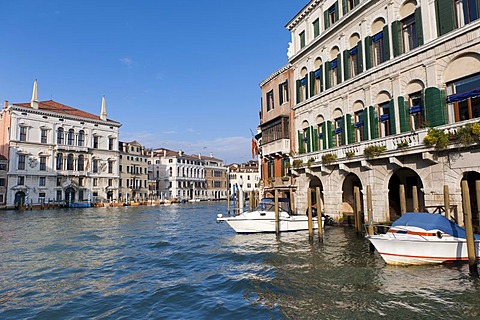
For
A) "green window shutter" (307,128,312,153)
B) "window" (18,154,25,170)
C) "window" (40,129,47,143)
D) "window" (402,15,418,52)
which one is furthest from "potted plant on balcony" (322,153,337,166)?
"window" (40,129,47,143)

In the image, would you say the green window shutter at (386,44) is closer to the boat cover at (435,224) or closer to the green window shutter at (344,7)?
the green window shutter at (344,7)

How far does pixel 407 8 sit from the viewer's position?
14.8 m

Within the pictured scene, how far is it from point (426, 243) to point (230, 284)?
563 centimetres

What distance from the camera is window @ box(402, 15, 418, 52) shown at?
1464 cm

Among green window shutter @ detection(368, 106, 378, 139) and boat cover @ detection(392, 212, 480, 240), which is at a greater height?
green window shutter @ detection(368, 106, 378, 139)

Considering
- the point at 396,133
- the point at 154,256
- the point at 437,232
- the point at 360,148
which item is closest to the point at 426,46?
the point at 396,133

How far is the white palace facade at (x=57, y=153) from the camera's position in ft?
154

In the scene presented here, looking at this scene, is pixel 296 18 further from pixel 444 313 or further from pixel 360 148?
pixel 444 313

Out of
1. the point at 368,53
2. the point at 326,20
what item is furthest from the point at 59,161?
the point at 368,53

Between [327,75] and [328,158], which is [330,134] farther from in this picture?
[327,75]

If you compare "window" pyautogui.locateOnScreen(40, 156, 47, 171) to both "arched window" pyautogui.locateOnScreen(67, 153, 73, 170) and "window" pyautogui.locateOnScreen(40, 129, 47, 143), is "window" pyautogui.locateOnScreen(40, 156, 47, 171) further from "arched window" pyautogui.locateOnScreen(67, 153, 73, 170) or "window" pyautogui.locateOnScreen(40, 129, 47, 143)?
"arched window" pyautogui.locateOnScreen(67, 153, 73, 170)

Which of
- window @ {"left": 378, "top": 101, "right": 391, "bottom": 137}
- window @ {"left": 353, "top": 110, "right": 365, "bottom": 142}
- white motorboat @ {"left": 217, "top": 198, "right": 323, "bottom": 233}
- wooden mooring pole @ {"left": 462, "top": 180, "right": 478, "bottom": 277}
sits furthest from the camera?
window @ {"left": 353, "top": 110, "right": 365, "bottom": 142}

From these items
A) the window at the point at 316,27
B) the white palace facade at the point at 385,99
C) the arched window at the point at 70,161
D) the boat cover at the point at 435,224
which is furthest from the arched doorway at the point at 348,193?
the arched window at the point at 70,161

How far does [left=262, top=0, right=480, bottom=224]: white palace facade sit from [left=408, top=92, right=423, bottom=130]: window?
0.14 ft
